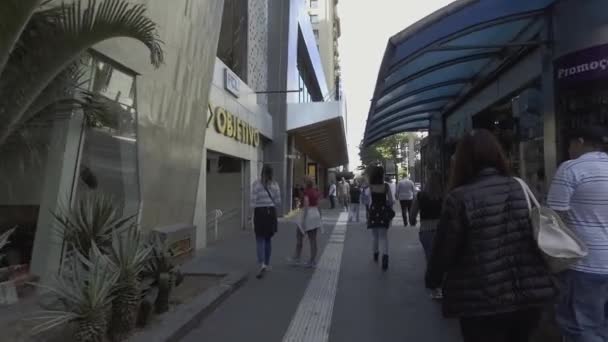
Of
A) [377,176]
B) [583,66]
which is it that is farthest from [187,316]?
[583,66]

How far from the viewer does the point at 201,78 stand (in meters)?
10.8

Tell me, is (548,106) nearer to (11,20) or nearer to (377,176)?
(377,176)

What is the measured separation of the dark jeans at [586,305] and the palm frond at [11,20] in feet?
14.7

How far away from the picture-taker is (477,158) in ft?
9.36

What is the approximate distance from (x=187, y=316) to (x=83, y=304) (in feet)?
4.83

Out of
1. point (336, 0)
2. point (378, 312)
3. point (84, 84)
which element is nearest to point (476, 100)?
point (378, 312)

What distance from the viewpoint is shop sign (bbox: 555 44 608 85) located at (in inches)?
231

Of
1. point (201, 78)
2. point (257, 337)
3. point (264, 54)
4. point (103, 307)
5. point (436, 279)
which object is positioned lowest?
point (257, 337)

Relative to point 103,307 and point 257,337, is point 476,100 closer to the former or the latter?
point 257,337

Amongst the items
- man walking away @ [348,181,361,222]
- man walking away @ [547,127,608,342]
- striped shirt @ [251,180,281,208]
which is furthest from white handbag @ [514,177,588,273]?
man walking away @ [348,181,361,222]

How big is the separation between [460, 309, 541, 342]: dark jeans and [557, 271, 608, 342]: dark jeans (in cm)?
61

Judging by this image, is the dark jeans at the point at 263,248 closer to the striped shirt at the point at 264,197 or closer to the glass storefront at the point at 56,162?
the striped shirt at the point at 264,197

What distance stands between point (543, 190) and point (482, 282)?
486cm

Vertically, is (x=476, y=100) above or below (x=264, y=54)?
below
